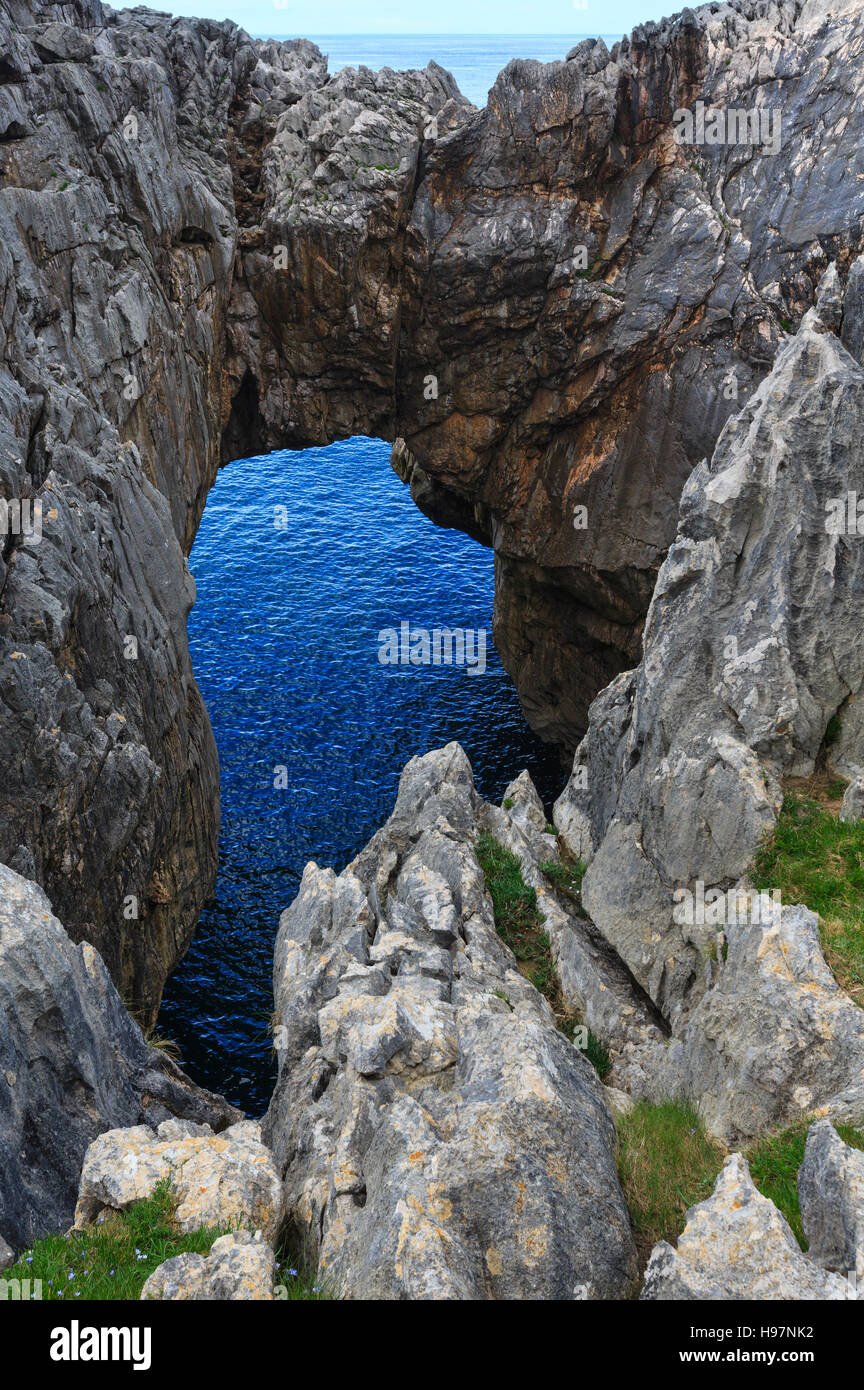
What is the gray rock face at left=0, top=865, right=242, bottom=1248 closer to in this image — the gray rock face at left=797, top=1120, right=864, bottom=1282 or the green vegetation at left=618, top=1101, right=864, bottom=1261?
the green vegetation at left=618, top=1101, right=864, bottom=1261

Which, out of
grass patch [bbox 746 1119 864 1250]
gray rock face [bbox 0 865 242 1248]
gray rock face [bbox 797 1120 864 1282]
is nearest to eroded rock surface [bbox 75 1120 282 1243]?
gray rock face [bbox 0 865 242 1248]

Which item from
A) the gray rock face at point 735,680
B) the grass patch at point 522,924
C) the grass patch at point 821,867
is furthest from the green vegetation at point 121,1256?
the grass patch at point 821,867

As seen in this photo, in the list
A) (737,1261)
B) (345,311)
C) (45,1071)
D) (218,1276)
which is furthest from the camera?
(345,311)

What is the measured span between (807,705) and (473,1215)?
14474mm

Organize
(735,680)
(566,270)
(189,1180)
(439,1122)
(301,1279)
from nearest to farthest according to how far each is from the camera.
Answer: (301,1279)
(189,1180)
(439,1122)
(735,680)
(566,270)

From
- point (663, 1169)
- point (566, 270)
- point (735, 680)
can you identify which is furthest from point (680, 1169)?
point (566, 270)

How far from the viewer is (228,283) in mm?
45781

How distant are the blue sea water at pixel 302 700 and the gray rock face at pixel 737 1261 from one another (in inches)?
921

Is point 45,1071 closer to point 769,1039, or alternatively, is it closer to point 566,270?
point 769,1039

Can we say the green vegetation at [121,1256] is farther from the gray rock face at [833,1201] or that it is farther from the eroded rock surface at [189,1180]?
the gray rock face at [833,1201]

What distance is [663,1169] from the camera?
14570 millimetres

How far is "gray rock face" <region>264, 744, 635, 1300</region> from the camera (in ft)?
40.1

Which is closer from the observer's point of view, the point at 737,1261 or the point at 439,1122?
the point at 737,1261

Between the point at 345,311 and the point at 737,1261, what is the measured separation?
43948mm
